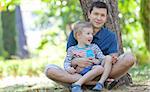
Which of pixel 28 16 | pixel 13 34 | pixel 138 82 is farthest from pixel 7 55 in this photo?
pixel 28 16

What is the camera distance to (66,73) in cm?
540

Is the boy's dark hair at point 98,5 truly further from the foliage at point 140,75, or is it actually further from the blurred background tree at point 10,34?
the blurred background tree at point 10,34

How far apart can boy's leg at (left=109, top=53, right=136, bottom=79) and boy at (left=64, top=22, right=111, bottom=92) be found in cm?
16

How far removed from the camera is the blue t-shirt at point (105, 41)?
5.45 m

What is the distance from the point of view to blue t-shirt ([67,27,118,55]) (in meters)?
5.45

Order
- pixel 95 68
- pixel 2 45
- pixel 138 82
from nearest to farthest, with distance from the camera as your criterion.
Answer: pixel 95 68
pixel 138 82
pixel 2 45

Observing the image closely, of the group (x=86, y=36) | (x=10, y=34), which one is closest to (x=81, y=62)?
(x=86, y=36)

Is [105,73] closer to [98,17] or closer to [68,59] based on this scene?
[68,59]

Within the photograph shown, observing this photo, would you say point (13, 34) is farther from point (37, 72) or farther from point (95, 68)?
point (95, 68)

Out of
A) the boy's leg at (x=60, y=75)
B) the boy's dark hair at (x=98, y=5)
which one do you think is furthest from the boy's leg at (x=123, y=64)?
the boy's dark hair at (x=98, y=5)

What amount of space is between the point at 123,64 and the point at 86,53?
0.46 meters

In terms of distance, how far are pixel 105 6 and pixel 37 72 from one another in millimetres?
7785

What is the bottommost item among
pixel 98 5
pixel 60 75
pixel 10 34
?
pixel 10 34

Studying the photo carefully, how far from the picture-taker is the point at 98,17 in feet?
17.9
